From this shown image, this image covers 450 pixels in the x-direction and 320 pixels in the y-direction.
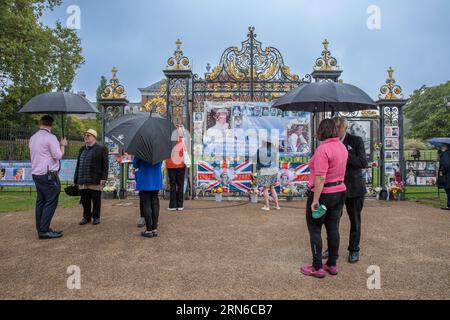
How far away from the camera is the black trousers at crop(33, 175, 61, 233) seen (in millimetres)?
5473

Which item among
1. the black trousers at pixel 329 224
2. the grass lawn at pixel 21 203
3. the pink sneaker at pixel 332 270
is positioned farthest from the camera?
the grass lawn at pixel 21 203

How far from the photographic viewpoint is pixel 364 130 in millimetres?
10492

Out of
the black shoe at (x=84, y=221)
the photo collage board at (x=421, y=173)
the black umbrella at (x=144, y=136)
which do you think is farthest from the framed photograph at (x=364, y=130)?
the black shoe at (x=84, y=221)

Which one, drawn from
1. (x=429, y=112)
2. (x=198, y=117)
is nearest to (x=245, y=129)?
(x=198, y=117)

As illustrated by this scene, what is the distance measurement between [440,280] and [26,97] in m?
18.8

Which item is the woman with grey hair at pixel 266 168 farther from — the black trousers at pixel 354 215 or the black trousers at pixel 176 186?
the black trousers at pixel 354 215

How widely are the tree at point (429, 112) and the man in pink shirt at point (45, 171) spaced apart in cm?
3627

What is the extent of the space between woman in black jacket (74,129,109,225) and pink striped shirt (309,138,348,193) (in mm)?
4222

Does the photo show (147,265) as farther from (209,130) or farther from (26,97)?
(26,97)

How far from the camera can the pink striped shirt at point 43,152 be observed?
5449 millimetres

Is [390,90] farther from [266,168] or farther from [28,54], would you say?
[28,54]

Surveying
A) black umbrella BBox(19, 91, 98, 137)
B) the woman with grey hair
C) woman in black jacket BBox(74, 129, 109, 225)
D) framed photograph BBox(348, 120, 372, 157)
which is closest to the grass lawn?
woman in black jacket BBox(74, 129, 109, 225)

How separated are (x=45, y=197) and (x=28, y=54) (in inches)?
522

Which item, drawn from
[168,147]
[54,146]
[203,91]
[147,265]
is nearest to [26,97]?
[203,91]
